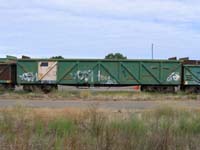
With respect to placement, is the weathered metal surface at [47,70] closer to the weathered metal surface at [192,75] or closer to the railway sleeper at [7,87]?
the railway sleeper at [7,87]

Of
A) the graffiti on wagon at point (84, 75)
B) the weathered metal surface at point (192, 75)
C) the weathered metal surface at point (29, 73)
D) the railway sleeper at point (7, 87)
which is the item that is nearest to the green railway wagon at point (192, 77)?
the weathered metal surface at point (192, 75)

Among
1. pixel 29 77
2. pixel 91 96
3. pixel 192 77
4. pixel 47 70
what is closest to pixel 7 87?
pixel 29 77

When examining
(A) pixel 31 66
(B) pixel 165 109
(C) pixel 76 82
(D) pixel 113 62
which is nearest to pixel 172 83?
(D) pixel 113 62

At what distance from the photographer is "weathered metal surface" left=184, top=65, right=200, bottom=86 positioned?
109ft

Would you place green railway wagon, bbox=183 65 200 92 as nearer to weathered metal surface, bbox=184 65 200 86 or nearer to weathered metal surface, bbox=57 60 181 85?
weathered metal surface, bbox=184 65 200 86

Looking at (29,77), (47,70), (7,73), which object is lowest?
(29,77)

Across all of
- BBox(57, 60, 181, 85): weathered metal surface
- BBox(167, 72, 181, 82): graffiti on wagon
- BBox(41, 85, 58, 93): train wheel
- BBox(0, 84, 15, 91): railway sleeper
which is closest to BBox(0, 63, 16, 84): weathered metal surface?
BBox(0, 84, 15, 91): railway sleeper

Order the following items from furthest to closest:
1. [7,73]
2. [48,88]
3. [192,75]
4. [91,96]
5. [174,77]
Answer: [7,73]
[48,88]
[174,77]
[192,75]
[91,96]

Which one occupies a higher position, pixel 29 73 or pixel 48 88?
pixel 29 73

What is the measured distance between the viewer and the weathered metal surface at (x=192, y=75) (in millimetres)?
33375

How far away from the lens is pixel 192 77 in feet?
110

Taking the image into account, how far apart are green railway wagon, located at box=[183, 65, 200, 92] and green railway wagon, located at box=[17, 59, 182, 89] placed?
54cm

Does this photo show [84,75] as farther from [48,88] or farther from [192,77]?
[192,77]

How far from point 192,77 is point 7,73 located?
42.7 feet
